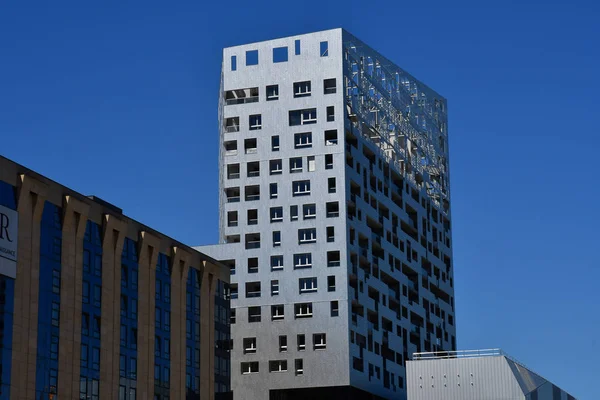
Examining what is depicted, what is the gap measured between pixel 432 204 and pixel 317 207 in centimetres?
2738

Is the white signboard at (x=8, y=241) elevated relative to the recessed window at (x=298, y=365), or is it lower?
elevated

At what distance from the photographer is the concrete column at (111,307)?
8638 cm

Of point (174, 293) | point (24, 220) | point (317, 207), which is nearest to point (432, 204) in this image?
point (317, 207)

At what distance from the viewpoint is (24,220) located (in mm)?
A: 78688

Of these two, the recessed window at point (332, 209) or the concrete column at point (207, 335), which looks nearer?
the concrete column at point (207, 335)

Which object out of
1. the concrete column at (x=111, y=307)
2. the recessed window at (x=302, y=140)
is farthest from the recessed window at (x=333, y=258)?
the concrete column at (x=111, y=307)

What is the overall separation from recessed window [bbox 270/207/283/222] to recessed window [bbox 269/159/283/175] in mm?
3753

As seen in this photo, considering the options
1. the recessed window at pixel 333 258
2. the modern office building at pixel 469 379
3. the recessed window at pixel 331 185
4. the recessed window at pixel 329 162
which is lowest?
the modern office building at pixel 469 379

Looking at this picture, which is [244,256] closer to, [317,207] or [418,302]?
[317,207]

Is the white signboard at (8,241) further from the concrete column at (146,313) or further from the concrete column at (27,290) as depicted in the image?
the concrete column at (146,313)

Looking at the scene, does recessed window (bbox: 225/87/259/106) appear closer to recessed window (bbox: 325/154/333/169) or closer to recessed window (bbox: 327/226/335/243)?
recessed window (bbox: 325/154/333/169)

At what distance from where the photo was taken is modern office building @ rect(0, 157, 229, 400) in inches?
3044

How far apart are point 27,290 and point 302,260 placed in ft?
159

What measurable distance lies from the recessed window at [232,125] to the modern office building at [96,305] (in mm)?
26632
